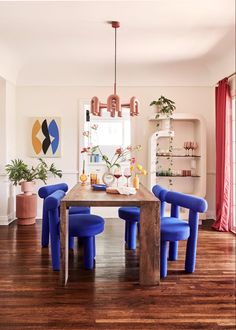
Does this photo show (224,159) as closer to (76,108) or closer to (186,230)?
(186,230)

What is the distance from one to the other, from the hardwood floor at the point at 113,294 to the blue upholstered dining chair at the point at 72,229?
0.45 feet

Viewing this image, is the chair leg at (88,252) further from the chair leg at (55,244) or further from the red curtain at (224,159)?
the red curtain at (224,159)

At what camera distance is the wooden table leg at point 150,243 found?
2924mm

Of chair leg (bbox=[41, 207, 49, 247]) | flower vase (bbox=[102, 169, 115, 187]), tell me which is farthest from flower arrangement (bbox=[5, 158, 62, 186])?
flower vase (bbox=[102, 169, 115, 187])

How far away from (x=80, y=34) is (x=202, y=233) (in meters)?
3.24

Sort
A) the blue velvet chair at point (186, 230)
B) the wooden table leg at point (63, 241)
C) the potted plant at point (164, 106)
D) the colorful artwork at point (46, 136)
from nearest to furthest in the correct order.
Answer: the wooden table leg at point (63, 241) → the blue velvet chair at point (186, 230) → the potted plant at point (164, 106) → the colorful artwork at point (46, 136)

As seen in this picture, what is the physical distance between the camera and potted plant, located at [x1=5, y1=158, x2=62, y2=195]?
5.19m

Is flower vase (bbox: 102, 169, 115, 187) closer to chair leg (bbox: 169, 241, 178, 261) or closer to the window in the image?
chair leg (bbox: 169, 241, 178, 261)

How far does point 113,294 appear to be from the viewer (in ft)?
8.95

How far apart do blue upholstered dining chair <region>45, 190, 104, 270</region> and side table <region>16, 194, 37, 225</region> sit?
6.87ft

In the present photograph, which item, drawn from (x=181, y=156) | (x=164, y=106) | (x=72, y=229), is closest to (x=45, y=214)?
(x=72, y=229)

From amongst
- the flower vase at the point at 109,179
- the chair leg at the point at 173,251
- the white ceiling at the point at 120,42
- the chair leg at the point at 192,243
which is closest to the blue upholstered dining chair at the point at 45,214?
the flower vase at the point at 109,179

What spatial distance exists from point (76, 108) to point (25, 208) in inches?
76.4

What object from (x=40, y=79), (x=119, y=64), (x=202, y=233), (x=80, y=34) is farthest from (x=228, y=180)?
(x=40, y=79)
